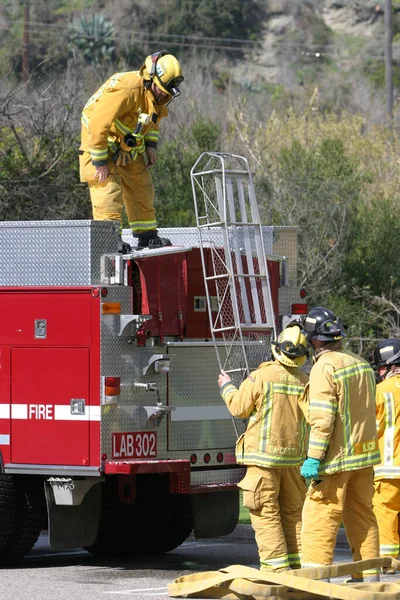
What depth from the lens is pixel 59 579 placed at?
8586mm

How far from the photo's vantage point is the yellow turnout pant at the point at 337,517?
287 inches

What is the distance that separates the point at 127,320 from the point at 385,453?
6.55 feet

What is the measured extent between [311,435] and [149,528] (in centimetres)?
300

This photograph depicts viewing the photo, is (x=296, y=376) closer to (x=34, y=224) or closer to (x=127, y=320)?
(x=127, y=320)

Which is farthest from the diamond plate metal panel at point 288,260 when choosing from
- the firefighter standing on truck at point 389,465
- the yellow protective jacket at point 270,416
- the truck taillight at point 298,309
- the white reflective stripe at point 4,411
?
the white reflective stripe at point 4,411

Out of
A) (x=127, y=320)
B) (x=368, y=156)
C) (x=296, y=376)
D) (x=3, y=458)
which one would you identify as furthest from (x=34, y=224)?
(x=368, y=156)

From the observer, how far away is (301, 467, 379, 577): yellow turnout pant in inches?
287

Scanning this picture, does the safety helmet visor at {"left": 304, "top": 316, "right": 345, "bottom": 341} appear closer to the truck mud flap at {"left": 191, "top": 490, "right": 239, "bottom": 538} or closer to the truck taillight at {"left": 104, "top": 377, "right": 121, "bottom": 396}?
the truck taillight at {"left": 104, "top": 377, "right": 121, "bottom": 396}

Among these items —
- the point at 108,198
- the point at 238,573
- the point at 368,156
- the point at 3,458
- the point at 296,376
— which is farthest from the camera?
the point at 368,156

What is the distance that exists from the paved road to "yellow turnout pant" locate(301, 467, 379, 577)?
113cm

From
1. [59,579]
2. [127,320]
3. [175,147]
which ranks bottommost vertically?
[59,579]

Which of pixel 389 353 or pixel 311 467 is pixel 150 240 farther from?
pixel 311 467

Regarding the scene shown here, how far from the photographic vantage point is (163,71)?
9570 mm

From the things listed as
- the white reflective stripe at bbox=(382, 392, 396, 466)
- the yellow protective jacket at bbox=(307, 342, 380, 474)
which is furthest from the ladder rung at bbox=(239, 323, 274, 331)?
the yellow protective jacket at bbox=(307, 342, 380, 474)
